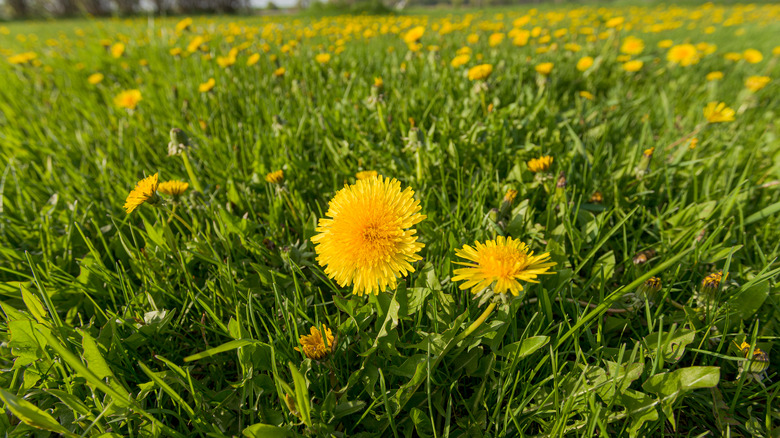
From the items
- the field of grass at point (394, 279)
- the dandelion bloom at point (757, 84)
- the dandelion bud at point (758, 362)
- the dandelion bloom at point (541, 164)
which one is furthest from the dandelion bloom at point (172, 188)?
the dandelion bloom at point (757, 84)

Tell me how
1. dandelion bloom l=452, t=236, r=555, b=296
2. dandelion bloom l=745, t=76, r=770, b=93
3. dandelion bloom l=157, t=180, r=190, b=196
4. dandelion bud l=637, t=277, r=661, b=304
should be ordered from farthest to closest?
dandelion bloom l=745, t=76, r=770, b=93 < dandelion bloom l=157, t=180, r=190, b=196 < dandelion bud l=637, t=277, r=661, b=304 < dandelion bloom l=452, t=236, r=555, b=296

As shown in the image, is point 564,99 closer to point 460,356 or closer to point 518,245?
point 518,245

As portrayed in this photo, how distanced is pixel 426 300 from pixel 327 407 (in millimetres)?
356

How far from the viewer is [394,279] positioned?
2.65 feet


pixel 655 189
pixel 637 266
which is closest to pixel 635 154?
pixel 655 189

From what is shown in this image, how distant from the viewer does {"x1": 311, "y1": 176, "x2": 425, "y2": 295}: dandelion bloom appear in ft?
2.67

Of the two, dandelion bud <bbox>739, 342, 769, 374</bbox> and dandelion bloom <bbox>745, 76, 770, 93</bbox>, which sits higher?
dandelion bloom <bbox>745, 76, 770, 93</bbox>

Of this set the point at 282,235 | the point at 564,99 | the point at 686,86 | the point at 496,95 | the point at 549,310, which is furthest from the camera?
the point at 686,86

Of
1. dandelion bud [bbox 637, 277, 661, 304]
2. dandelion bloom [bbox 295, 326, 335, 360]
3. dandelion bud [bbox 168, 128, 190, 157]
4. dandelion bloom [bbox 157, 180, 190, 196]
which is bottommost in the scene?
dandelion bloom [bbox 295, 326, 335, 360]

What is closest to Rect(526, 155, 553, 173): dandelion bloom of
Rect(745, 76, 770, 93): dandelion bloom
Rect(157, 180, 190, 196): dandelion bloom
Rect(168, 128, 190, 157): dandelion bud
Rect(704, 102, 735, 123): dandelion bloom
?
Rect(704, 102, 735, 123): dandelion bloom

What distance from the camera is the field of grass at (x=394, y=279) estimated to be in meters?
0.78

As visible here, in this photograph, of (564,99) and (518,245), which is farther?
(564,99)

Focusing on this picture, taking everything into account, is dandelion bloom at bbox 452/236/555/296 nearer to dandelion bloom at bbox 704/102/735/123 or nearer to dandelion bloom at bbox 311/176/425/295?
dandelion bloom at bbox 311/176/425/295

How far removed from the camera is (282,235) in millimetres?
1232
